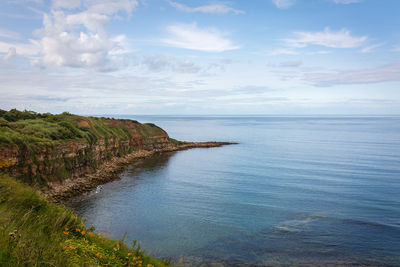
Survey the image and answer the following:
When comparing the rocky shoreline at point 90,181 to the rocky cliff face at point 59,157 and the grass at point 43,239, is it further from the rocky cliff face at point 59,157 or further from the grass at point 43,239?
the grass at point 43,239

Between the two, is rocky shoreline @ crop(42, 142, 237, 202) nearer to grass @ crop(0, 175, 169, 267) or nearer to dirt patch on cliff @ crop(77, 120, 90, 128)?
dirt patch on cliff @ crop(77, 120, 90, 128)

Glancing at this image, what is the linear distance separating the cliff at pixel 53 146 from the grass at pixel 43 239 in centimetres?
1878

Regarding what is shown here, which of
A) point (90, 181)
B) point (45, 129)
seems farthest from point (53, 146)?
point (90, 181)

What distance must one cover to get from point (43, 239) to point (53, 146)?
29.3 meters

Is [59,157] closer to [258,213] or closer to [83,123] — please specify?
[83,123]

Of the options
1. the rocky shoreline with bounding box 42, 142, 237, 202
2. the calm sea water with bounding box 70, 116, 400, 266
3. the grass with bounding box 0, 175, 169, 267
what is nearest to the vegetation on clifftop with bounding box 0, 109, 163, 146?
the rocky shoreline with bounding box 42, 142, 237, 202

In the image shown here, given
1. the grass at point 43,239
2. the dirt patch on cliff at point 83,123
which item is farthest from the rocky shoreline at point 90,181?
the grass at point 43,239

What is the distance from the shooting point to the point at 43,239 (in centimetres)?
831

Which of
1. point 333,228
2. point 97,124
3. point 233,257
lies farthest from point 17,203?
point 97,124

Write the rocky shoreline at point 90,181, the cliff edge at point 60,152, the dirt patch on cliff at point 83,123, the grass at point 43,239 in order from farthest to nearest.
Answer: the dirt patch on cliff at point 83,123 → the rocky shoreline at point 90,181 → the cliff edge at point 60,152 → the grass at point 43,239

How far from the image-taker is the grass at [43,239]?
620 cm

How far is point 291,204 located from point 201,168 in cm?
2499

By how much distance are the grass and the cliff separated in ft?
61.6

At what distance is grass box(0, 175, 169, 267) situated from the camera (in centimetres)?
620
